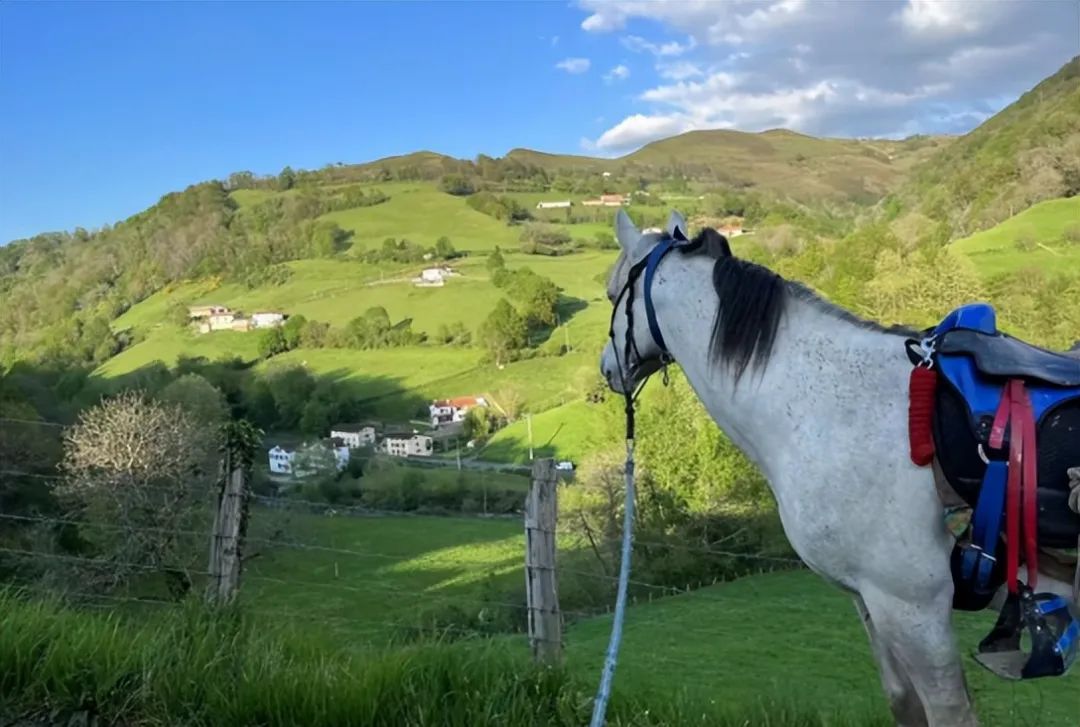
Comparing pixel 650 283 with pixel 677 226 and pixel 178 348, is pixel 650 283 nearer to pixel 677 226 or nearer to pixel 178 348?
pixel 677 226

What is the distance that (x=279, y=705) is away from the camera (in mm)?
2842

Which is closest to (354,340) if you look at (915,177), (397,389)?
(397,389)

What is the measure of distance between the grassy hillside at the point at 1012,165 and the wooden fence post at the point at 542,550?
2554 inches

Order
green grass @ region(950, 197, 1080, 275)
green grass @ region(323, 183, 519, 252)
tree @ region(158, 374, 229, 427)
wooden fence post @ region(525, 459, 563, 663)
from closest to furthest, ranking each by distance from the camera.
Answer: wooden fence post @ region(525, 459, 563, 663), tree @ region(158, 374, 229, 427), green grass @ region(950, 197, 1080, 275), green grass @ region(323, 183, 519, 252)

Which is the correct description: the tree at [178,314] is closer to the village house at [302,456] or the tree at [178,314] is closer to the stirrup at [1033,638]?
the village house at [302,456]

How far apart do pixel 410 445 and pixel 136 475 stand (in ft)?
99.5

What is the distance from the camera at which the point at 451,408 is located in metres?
59.2

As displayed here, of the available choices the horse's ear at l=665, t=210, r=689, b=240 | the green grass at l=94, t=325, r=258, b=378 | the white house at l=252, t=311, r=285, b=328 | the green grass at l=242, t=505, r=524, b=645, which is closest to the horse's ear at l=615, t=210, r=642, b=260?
the horse's ear at l=665, t=210, r=689, b=240

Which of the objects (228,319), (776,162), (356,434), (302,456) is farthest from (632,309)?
(776,162)

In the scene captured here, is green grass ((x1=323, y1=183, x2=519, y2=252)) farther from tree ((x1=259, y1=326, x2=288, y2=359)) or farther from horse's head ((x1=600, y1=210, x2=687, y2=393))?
horse's head ((x1=600, y1=210, x2=687, y2=393))

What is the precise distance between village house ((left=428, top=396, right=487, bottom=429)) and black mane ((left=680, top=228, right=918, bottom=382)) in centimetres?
5419

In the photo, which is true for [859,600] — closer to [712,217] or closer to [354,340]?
[354,340]

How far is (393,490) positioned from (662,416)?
20.3m

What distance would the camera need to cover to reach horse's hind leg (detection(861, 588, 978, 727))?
210 cm
